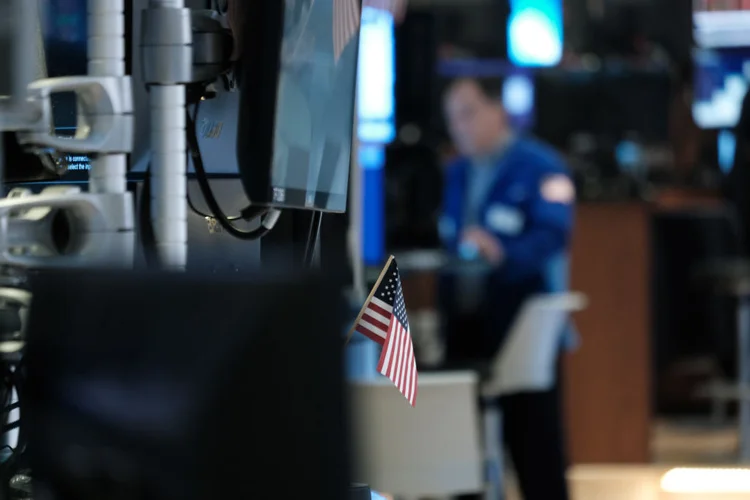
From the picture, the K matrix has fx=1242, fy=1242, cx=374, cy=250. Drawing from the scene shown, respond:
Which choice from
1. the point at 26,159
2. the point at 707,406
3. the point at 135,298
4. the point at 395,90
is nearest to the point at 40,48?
the point at 26,159

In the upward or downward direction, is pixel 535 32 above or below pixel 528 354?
above

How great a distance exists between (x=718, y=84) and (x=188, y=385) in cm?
792

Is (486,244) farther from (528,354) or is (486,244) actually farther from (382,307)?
(382,307)

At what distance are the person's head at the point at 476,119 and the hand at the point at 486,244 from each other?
1.14ft

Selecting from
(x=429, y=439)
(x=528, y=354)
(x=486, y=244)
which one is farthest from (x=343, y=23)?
(x=486, y=244)

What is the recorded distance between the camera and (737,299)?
6.87 meters

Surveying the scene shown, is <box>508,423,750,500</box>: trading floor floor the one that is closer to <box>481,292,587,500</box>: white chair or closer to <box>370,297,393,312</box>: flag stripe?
<box>481,292,587,500</box>: white chair

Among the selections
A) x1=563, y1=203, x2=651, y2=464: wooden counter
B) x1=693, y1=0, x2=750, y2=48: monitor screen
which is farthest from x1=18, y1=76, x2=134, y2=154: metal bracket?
x1=693, y1=0, x2=750, y2=48: monitor screen

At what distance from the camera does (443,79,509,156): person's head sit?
446 centimetres

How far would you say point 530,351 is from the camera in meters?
4.06

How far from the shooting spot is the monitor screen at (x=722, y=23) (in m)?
8.40

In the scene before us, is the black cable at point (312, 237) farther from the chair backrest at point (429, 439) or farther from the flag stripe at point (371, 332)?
the chair backrest at point (429, 439)

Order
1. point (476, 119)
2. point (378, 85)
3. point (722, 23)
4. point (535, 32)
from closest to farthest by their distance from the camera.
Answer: point (476, 119) → point (378, 85) → point (535, 32) → point (722, 23)

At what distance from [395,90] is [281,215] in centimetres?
475
